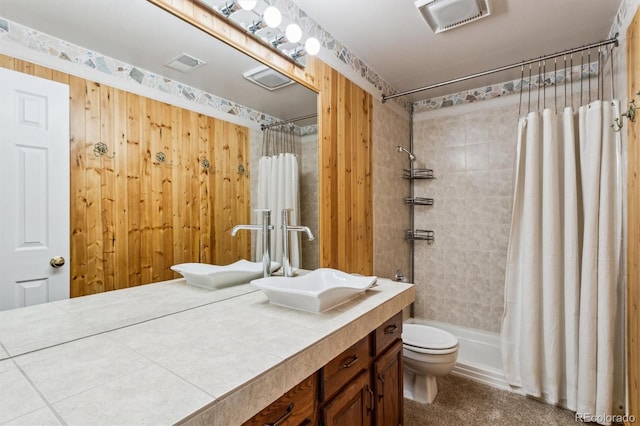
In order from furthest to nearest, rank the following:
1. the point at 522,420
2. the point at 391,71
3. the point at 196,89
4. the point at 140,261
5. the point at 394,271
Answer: the point at 394,271, the point at 391,71, the point at 522,420, the point at 196,89, the point at 140,261

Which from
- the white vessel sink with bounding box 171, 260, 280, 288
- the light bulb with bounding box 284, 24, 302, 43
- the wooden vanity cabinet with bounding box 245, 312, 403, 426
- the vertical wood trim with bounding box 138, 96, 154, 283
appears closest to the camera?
the wooden vanity cabinet with bounding box 245, 312, 403, 426

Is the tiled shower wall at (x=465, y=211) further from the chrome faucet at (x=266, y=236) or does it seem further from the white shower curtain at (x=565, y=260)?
the chrome faucet at (x=266, y=236)

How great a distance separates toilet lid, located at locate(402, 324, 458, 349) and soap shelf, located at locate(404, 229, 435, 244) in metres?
0.99

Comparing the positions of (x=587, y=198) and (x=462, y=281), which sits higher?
(x=587, y=198)

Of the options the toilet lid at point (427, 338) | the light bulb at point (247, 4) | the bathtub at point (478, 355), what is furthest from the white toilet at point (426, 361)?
the light bulb at point (247, 4)

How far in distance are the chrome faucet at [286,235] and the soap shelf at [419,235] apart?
5.42 ft

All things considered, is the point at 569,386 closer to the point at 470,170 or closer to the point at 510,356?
the point at 510,356

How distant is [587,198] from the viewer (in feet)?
6.22

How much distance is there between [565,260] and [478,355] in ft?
3.66

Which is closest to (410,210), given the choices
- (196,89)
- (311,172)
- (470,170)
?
(470,170)

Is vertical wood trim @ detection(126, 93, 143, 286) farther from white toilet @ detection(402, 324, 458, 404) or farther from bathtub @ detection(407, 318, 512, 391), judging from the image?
bathtub @ detection(407, 318, 512, 391)

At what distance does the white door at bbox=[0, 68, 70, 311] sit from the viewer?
2.65 ft

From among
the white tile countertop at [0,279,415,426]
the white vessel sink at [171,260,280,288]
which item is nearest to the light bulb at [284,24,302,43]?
the white vessel sink at [171,260,280,288]

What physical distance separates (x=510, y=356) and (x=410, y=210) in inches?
58.7
